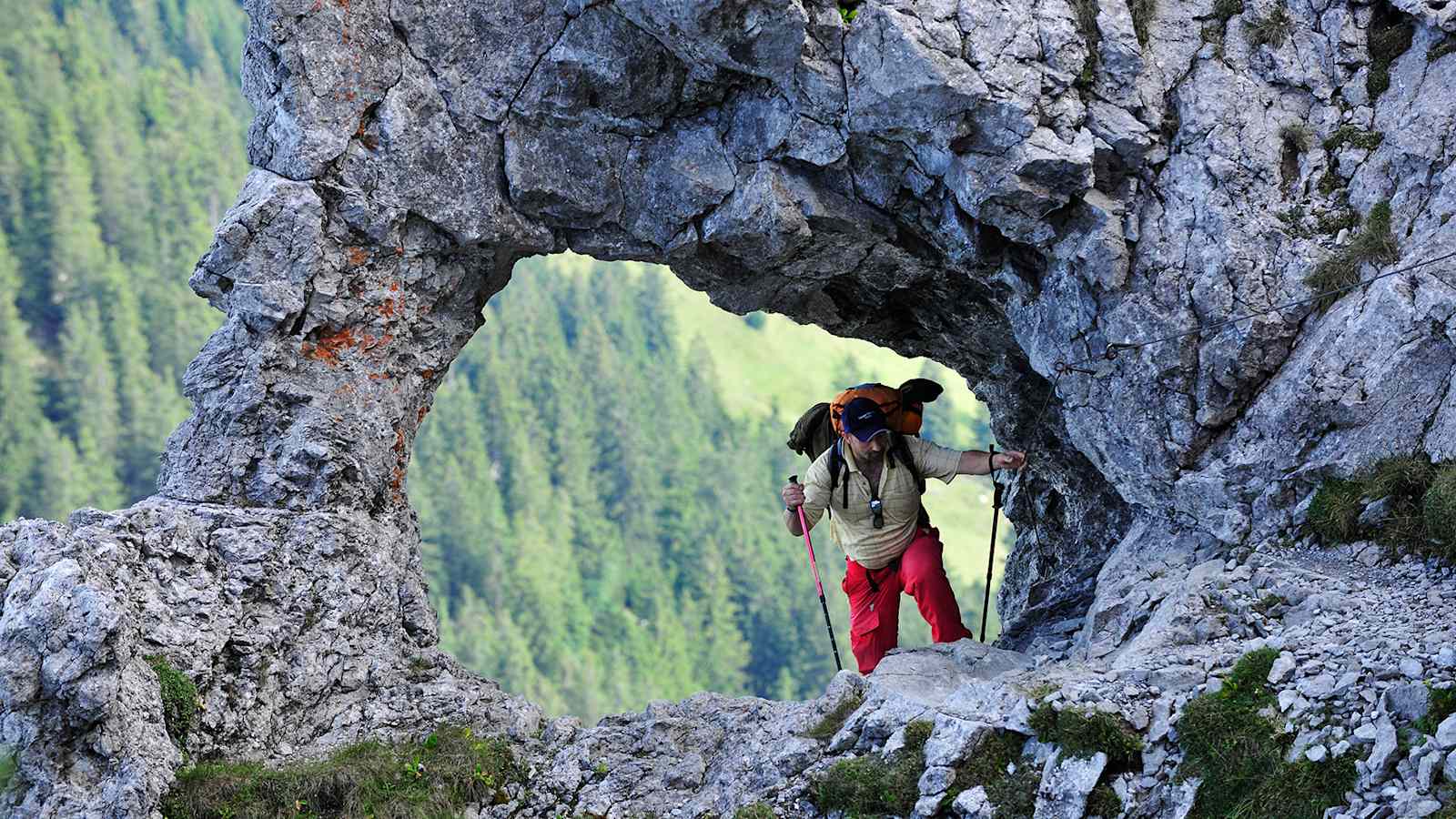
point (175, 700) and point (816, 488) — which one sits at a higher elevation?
point (816, 488)

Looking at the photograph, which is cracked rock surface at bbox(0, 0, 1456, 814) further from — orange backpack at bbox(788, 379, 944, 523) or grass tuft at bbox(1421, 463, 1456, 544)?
orange backpack at bbox(788, 379, 944, 523)

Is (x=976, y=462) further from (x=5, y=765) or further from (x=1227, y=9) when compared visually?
(x=5, y=765)

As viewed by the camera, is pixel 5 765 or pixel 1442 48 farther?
pixel 1442 48

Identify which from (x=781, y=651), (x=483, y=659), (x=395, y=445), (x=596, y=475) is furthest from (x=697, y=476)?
(x=395, y=445)

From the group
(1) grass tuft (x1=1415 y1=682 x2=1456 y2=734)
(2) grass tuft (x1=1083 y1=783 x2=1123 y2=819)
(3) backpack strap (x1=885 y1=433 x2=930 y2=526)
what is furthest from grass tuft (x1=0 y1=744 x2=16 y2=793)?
(1) grass tuft (x1=1415 y1=682 x2=1456 y2=734)

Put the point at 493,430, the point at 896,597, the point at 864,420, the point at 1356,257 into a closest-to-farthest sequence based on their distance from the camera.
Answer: the point at 1356,257
the point at 864,420
the point at 896,597
the point at 493,430

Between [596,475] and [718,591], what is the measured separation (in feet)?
73.6

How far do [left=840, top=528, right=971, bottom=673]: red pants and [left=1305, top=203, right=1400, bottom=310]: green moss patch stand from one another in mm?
4887

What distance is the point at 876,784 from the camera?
34.3ft

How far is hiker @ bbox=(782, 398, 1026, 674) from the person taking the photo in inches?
564

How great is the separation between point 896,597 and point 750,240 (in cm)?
447

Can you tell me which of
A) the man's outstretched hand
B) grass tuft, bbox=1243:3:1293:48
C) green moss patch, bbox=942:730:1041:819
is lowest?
green moss patch, bbox=942:730:1041:819

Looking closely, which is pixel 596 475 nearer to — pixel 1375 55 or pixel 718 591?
pixel 718 591

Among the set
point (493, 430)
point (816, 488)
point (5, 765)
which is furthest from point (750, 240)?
point (493, 430)
